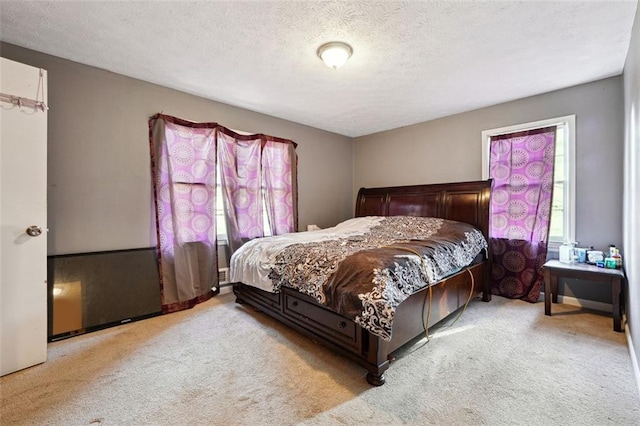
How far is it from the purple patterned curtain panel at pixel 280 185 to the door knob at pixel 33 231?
2.34 m

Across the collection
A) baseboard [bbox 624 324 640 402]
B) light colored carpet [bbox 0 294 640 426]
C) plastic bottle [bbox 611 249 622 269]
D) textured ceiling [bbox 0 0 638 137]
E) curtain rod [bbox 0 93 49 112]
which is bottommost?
light colored carpet [bbox 0 294 640 426]

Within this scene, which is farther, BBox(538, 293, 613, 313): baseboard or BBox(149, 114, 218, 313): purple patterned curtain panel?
BBox(149, 114, 218, 313): purple patterned curtain panel

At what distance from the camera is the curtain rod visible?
187 cm

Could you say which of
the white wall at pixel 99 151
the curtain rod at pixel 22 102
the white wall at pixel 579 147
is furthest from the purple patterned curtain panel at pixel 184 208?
the white wall at pixel 579 147

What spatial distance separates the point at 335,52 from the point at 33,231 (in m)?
2.66

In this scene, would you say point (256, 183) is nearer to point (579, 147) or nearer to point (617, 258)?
point (579, 147)

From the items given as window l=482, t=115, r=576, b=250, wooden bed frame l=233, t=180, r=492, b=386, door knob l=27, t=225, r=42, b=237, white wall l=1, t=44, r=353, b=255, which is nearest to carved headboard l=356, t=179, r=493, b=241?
wooden bed frame l=233, t=180, r=492, b=386

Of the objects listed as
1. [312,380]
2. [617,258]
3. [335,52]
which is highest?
[335,52]

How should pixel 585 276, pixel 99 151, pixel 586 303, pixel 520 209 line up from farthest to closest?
pixel 520 209, pixel 586 303, pixel 99 151, pixel 585 276

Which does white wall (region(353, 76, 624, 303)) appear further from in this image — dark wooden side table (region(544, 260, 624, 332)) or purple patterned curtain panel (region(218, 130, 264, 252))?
purple patterned curtain panel (region(218, 130, 264, 252))

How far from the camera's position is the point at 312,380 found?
1.78m

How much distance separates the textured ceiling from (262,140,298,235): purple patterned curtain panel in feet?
2.87

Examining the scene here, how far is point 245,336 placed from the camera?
2.40 m

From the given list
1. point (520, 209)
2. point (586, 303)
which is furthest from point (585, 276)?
point (520, 209)
